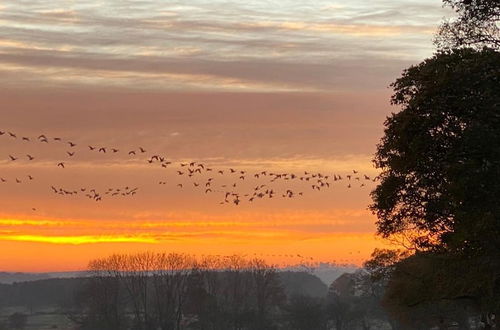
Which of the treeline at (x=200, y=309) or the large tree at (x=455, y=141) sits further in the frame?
the treeline at (x=200, y=309)

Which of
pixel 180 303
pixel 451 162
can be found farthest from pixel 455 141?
pixel 180 303

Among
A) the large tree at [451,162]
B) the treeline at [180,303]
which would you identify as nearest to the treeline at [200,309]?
the treeline at [180,303]

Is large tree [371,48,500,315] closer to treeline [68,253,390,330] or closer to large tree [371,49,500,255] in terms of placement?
large tree [371,49,500,255]

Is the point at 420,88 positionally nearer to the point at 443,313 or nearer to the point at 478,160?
the point at 478,160

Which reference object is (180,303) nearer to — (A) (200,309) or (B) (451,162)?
(A) (200,309)

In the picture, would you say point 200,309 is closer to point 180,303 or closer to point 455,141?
point 180,303

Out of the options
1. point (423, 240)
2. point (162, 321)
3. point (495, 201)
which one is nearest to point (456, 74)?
point (495, 201)

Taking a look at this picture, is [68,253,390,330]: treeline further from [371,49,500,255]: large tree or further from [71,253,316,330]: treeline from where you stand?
[371,49,500,255]: large tree

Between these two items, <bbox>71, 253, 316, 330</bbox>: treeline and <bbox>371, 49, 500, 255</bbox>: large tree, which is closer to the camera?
<bbox>371, 49, 500, 255</bbox>: large tree

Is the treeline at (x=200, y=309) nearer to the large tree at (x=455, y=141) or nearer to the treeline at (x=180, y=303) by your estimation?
the treeline at (x=180, y=303)

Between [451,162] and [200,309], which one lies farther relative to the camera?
[200,309]

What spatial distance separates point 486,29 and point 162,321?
422 feet

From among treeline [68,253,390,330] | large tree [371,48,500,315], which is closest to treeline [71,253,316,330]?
treeline [68,253,390,330]

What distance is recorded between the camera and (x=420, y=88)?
136 ft
